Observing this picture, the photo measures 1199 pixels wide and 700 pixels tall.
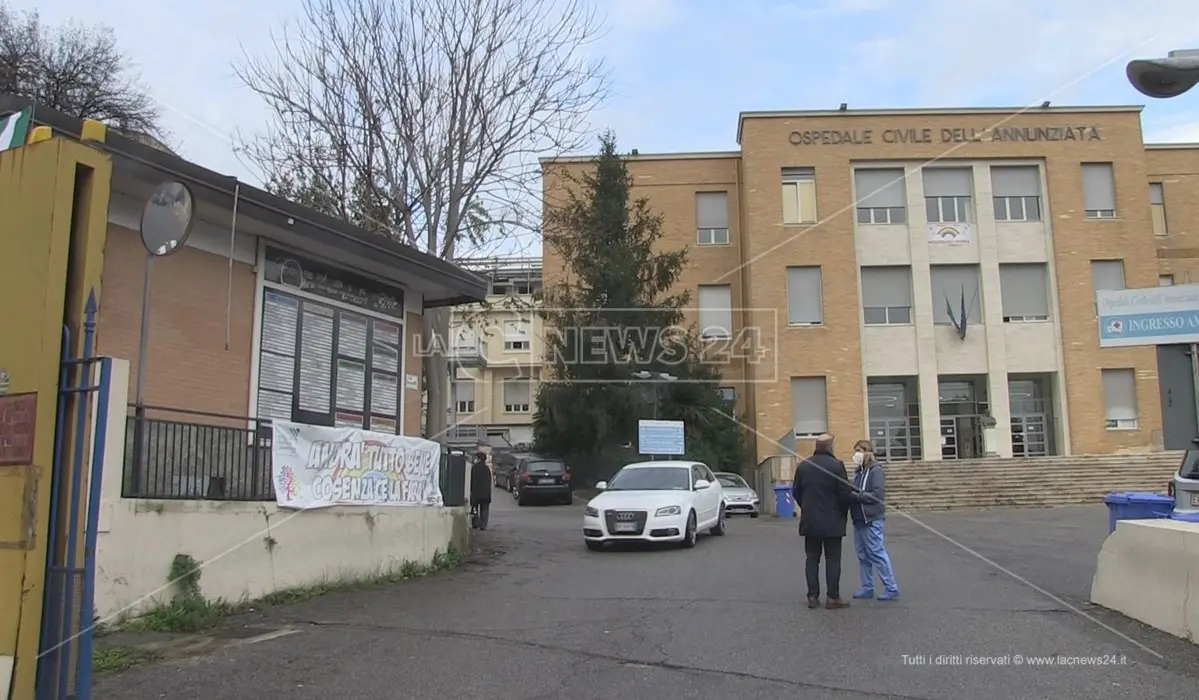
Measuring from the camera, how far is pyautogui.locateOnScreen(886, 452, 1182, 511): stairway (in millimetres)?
29641

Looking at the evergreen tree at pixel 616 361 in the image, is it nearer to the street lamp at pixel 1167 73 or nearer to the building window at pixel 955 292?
the building window at pixel 955 292

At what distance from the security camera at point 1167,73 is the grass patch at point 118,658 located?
870cm

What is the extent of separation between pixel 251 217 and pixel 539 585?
5.58 metres

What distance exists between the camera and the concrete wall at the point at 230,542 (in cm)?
812

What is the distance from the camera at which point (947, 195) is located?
125ft

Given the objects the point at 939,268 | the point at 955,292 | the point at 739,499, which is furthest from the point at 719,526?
the point at 939,268

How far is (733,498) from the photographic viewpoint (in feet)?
89.3

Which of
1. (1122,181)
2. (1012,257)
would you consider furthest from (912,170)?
(1122,181)

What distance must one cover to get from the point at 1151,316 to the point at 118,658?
13979 mm

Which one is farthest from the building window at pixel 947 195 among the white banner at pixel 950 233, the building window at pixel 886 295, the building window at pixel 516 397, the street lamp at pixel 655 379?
the building window at pixel 516 397

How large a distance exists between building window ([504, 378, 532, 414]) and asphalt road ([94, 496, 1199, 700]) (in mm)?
54857

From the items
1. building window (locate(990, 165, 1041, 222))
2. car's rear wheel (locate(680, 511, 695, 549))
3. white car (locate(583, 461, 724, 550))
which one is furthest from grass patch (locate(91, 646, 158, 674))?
building window (locate(990, 165, 1041, 222))

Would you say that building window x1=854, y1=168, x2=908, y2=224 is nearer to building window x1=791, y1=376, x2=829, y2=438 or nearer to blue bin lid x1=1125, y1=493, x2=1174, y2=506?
building window x1=791, y1=376, x2=829, y2=438

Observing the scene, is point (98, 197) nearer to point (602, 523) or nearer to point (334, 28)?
point (602, 523)
